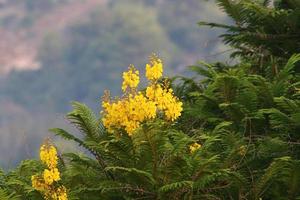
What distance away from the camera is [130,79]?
5.85 m

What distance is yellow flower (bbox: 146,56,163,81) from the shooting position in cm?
581

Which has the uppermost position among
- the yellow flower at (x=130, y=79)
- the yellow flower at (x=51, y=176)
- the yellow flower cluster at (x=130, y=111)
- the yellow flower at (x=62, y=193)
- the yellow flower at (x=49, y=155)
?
the yellow flower at (x=130, y=79)

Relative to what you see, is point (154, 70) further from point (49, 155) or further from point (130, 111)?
point (49, 155)

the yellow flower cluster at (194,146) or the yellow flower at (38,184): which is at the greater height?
the yellow flower cluster at (194,146)

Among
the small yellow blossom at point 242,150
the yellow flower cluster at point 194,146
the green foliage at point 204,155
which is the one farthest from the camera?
the yellow flower cluster at point 194,146

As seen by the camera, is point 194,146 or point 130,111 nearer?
point 130,111

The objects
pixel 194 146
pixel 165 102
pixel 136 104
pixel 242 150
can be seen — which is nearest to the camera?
pixel 136 104

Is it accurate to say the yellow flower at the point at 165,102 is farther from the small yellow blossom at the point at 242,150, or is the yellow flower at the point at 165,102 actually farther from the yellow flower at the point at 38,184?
the yellow flower at the point at 38,184

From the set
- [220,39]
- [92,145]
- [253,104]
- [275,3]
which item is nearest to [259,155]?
[253,104]

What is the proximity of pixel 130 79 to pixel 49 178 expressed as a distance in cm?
105

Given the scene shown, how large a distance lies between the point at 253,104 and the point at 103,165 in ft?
5.01

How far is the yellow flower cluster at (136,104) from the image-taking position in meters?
5.63

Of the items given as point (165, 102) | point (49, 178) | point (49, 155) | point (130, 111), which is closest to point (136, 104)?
point (130, 111)

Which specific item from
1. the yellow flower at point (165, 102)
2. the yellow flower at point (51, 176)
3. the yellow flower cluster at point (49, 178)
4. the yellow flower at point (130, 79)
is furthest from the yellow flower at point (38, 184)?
the yellow flower at point (165, 102)
